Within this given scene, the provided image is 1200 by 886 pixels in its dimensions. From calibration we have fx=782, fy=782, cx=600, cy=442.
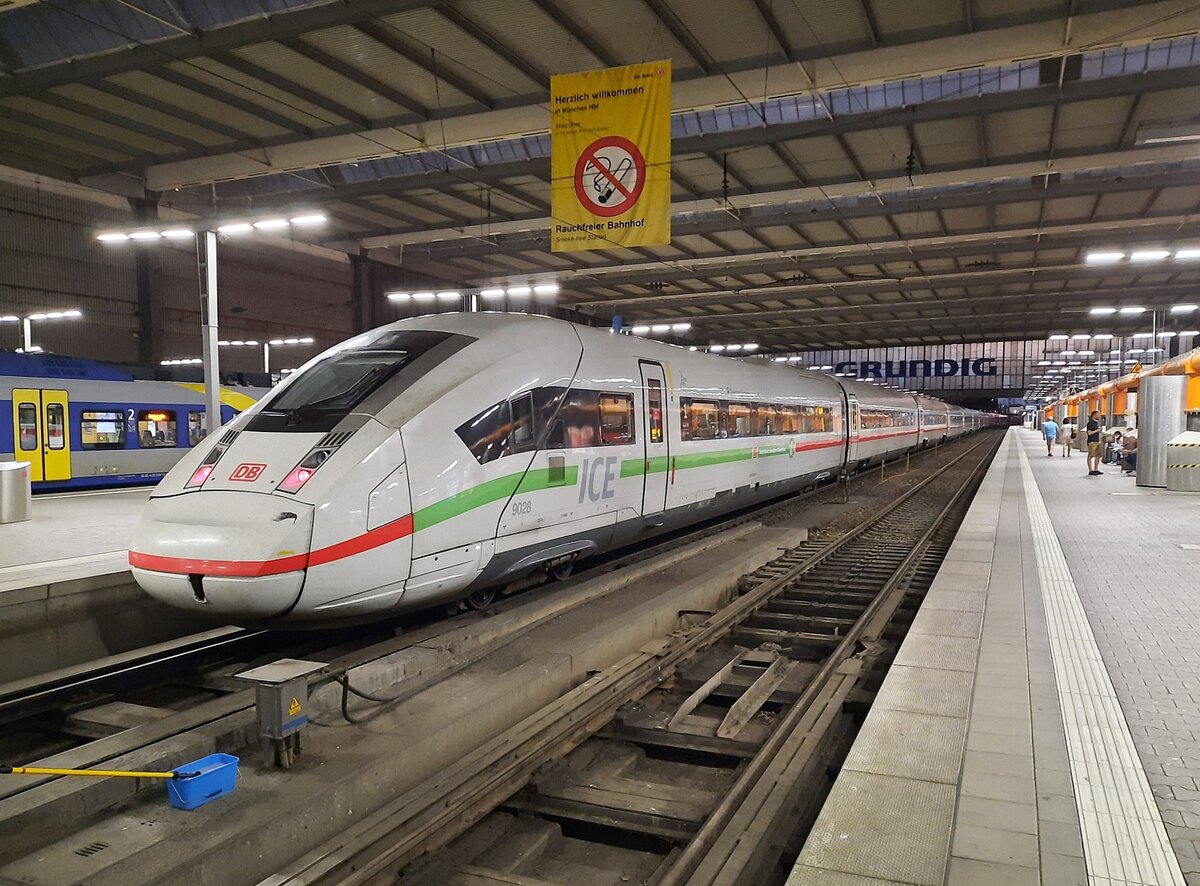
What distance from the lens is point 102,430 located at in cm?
1644

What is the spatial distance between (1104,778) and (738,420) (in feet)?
29.7

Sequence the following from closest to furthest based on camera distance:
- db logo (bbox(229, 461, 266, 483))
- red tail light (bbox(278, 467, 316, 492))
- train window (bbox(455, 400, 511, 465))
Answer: red tail light (bbox(278, 467, 316, 492)) → db logo (bbox(229, 461, 266, 483)) → train window (bbox(455, 400, 511, 465))

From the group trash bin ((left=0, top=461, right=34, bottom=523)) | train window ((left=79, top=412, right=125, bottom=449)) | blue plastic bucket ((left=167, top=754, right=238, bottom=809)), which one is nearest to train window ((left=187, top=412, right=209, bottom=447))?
train window ((left=79, top=412, right=125, bottom=449))

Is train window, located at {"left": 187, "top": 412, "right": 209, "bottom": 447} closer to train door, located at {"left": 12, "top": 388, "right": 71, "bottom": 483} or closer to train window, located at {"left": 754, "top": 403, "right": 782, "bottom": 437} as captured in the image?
train door, located at {"left": 12, "top": 388, "right": 71, "bottom": 483}

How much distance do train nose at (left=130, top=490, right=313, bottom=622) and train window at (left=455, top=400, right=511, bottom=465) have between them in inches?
61.1

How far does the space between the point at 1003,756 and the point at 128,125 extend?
17080 mm

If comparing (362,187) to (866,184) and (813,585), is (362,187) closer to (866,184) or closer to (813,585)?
(866,184)

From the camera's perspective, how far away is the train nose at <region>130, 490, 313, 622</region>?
519cm

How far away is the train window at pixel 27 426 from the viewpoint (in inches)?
583

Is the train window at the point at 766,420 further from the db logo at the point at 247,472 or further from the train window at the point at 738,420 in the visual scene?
the db logo at the point at 247,472

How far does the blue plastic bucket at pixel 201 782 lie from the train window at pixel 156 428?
1560 centimetres

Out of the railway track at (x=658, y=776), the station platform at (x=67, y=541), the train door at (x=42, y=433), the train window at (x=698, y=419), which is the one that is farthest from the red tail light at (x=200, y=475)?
the train door at (x=42, y=433)

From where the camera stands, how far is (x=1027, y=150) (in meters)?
15.7

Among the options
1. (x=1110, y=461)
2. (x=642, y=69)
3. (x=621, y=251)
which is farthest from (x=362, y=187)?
(x=1110, y=461)
